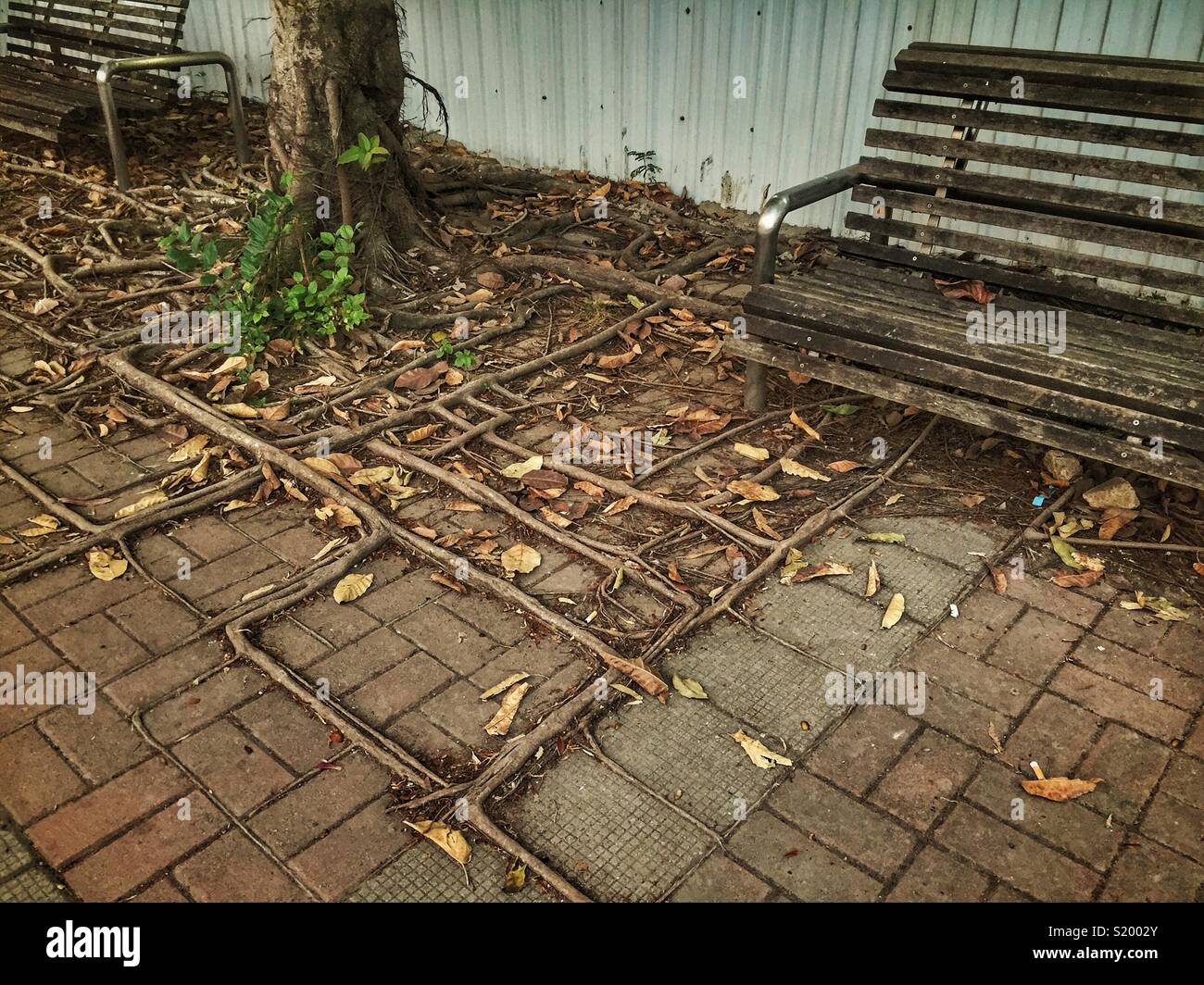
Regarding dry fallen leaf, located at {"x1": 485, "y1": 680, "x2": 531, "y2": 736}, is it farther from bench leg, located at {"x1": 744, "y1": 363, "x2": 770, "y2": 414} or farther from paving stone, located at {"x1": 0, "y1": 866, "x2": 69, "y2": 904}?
bench leg, located at {"x1": 744, "y1": 363, "x2": 770, "y2": 414}

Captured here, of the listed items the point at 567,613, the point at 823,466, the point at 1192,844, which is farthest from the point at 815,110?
the point at 1192,844

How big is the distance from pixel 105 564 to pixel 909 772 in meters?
2.89

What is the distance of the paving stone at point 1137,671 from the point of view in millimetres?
3234

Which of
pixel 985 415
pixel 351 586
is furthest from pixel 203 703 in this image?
pixel 985 415

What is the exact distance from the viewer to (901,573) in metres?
3.80

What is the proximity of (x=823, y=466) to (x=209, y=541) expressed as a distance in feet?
8.30

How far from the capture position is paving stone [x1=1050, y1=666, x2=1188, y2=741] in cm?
313

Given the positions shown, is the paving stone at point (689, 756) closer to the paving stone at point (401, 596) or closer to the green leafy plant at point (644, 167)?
the paving stone at point (401, 596)

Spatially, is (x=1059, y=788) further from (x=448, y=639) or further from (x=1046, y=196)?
(x=1046, y=196)

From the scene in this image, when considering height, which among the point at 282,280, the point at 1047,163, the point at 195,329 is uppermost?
the point at 1047,163

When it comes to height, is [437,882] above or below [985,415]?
below

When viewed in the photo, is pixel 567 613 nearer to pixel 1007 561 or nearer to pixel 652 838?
pixel 652 838

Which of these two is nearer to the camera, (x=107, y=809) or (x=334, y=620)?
(x=107, y=809)

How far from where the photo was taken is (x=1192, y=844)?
274cm
